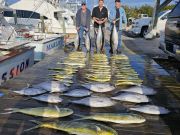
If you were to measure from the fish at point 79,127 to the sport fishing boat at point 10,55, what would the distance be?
14.1ft

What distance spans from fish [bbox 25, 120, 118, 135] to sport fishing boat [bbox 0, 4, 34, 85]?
4.31 m

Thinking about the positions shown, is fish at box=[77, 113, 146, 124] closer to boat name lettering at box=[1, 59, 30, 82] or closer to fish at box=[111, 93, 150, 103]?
fish at box=[111, 93, 150, 103]

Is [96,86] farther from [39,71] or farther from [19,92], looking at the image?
[39,71]

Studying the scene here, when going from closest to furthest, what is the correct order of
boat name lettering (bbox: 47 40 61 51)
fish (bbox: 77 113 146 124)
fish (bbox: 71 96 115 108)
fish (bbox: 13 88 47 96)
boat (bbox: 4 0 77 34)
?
fish (bbox: 77 113 146 124), fish (bbox: 71 96 115 108), fish (bbox: 13 88 47 96), boat name lettering (bbox: 47 40 61 51), boat (bbox: 4 0 77 34)

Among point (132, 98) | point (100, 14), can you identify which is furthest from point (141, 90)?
point (100, 14)

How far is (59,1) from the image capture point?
25.9m

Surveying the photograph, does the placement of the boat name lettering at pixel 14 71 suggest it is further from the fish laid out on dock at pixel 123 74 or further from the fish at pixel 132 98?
the fish at pixel 132 98

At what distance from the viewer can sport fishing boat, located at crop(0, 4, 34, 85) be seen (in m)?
7.54

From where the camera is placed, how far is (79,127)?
306 cm

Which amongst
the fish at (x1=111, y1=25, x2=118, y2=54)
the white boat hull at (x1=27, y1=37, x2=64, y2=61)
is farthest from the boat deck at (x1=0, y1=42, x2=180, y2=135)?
the white boat hull at (x1=27, y1=37, x2=64, y2=61)

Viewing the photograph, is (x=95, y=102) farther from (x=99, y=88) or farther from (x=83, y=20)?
(x=83, y=20)

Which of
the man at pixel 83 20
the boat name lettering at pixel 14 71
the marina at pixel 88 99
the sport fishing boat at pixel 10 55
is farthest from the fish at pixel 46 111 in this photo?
the man at pixel 83 20

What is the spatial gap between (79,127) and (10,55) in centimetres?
519

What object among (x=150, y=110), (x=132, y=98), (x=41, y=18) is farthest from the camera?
(x=41, y=18)
